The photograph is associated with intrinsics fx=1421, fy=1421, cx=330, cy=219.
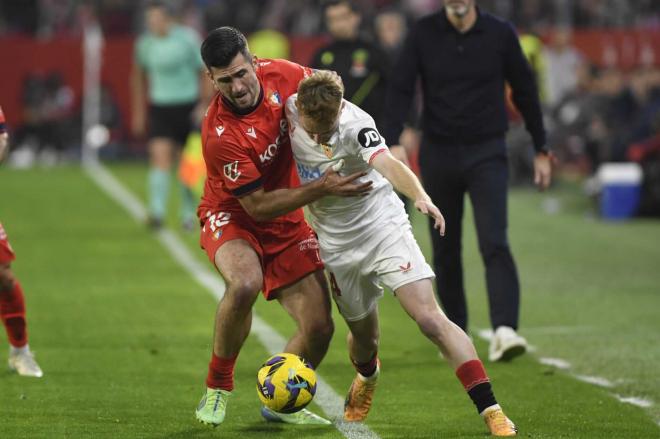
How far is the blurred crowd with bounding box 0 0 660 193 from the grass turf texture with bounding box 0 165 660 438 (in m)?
6.78

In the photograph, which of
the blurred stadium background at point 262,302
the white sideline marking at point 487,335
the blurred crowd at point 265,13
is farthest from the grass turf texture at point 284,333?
the blurred crowd at point 265,13

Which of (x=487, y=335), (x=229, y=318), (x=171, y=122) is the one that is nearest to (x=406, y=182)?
(x=229, y=318)

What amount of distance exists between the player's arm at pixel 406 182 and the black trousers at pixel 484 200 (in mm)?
2563

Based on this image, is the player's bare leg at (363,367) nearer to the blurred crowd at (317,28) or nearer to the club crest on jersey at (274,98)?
the club crest on jersey at (274,98)

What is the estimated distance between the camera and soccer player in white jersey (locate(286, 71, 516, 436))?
6551mm

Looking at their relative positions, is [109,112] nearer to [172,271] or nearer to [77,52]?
[77,52]

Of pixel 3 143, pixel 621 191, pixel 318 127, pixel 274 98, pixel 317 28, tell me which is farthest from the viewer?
pixel 317 28

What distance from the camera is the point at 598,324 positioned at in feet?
34.6

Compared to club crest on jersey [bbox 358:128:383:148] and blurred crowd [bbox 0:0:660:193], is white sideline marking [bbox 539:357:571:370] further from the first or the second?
blurred crowd [bbox 0:0:660:193]

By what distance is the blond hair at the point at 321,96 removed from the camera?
6.53 m

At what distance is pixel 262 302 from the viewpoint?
11.8 metres

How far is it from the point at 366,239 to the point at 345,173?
0.34 m

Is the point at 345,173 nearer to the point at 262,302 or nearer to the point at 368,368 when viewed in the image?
the point at 368,368

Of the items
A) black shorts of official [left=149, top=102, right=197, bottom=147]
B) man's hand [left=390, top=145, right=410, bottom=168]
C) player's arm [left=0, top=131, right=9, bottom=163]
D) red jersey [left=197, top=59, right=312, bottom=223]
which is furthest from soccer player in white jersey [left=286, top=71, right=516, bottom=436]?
black shorts of official [left=149, top=102, right=197, bottom=147]
